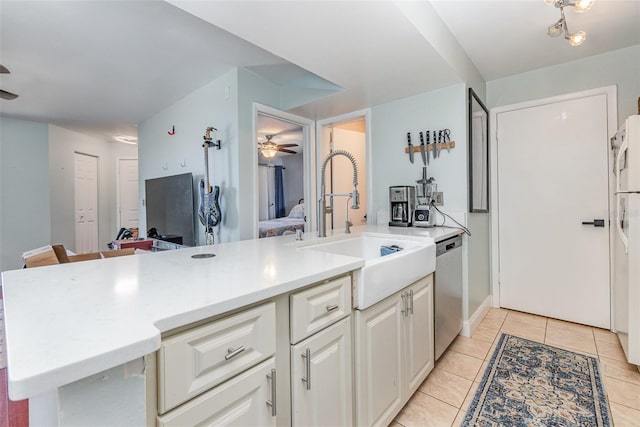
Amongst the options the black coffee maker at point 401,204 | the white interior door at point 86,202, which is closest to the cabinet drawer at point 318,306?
the black coffee maker at point 401,204

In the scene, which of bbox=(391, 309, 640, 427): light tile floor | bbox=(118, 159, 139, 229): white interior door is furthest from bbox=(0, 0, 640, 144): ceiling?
bbox=(118, 159, 139, 229): white interior door

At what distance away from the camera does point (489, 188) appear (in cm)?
293

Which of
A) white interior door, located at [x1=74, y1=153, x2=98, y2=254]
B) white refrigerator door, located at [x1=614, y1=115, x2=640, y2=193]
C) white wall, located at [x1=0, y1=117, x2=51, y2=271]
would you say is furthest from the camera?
white interior door, located at [x1=74, y1=153, x2=98, y2=254]

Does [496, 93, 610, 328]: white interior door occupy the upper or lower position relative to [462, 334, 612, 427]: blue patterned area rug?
upper

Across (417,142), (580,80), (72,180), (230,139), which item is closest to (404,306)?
(417,142)

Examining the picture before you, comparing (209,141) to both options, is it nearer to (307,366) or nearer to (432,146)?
(432,146)

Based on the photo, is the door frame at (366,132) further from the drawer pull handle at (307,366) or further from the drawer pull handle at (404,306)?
the drawer pull handle at (307,366)

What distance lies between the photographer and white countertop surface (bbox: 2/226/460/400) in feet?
1.57

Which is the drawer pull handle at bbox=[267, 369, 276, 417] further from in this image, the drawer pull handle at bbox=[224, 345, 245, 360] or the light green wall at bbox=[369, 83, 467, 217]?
the light green wall at bbox=[369, 83, 467, 217]

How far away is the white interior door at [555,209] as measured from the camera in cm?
246

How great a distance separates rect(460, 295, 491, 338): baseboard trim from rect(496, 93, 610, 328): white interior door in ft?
1.13

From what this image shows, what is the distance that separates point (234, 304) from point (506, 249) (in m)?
3.02

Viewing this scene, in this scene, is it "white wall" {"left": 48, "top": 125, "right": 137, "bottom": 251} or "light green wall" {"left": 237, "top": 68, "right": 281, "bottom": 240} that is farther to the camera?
"white wall" {"left": 48, "top": 125, "right": 137, "bottom": 251}

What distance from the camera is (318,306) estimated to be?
101cm
